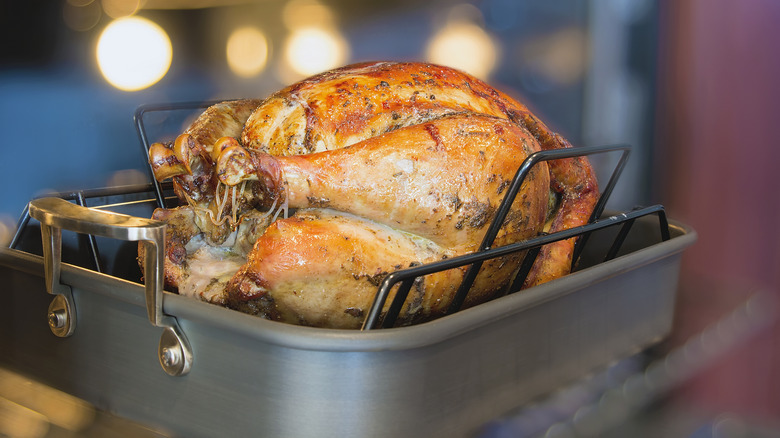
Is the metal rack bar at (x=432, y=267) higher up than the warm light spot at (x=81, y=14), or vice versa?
the warm light spot at (x=81, y=14)

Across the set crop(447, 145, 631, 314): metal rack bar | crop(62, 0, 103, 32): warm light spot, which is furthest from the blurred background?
crop(447, 145, 631, 314): metal rack bar

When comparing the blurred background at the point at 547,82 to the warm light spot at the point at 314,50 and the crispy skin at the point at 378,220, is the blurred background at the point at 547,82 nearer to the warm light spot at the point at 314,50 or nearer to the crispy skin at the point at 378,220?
the warm light spot at the point at 314,50

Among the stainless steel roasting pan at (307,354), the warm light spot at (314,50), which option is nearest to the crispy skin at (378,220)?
the stainless steel roasting pan at (307,354)

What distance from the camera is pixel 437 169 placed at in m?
0.70

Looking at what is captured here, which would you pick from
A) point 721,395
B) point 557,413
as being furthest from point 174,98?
point 721,395

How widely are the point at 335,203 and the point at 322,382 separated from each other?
23cm

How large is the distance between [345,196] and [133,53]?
20.0 inches

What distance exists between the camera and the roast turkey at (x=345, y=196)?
66 cm

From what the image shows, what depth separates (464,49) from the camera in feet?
6.05

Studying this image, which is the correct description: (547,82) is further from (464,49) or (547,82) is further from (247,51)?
(247,51)

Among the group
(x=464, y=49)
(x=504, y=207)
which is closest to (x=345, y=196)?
(x=504, y=207)

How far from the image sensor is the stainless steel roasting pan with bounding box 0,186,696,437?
0.50 meters

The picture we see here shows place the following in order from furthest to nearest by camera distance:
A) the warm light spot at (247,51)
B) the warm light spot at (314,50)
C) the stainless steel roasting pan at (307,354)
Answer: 1. the warm light spot at (314,50)
2. the warm light spot at (247,51)
3. the stainless steel roasting pan at (307,354)

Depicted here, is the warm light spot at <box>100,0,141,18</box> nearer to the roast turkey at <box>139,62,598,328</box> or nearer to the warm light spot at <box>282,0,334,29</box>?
the roast turkey at <box>139,62,598,328</box>
